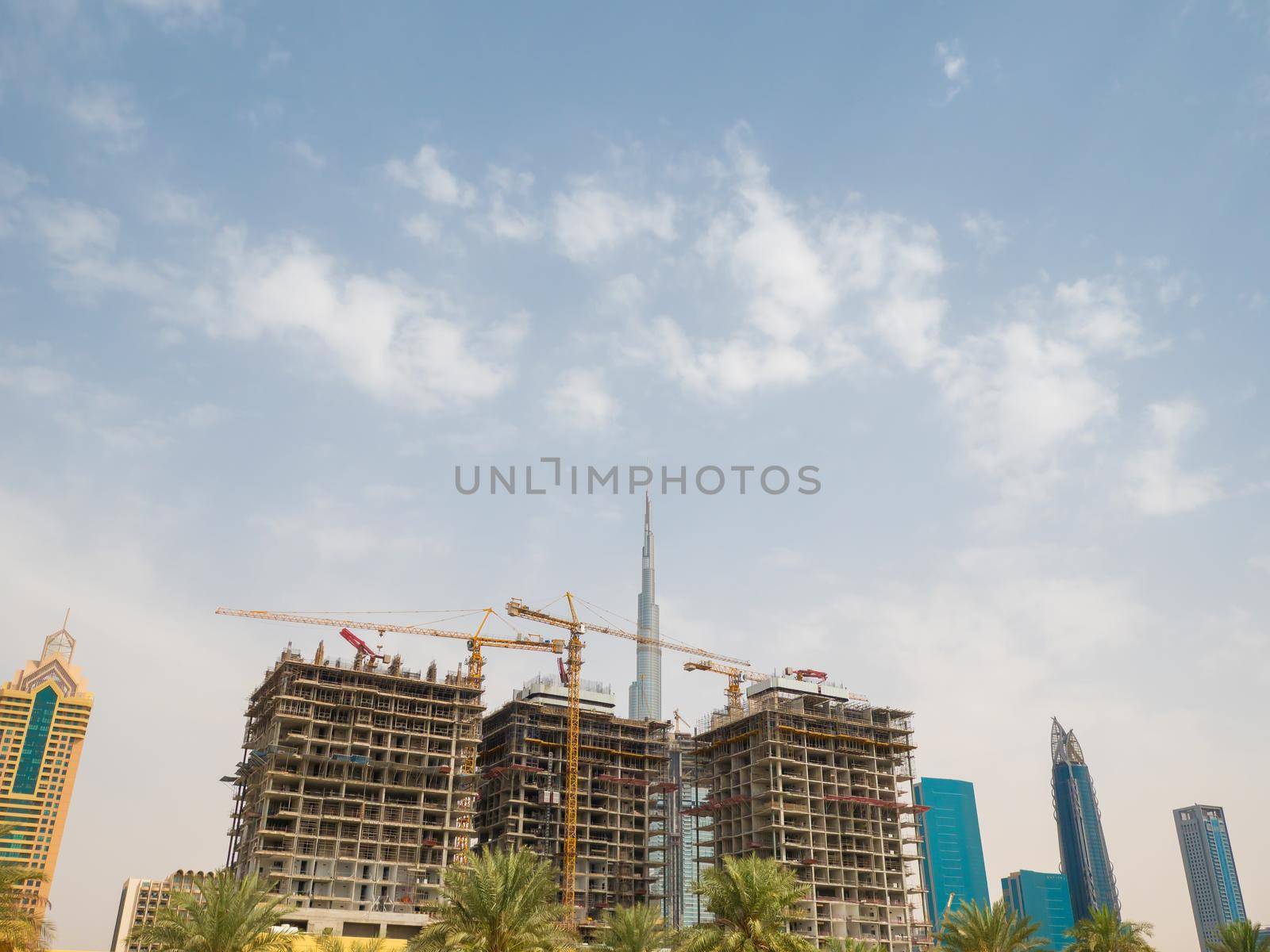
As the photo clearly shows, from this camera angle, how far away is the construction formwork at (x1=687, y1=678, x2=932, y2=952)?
15275 cm

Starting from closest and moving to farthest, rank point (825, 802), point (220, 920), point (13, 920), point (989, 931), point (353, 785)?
point (220, 920)
point (13, 920)
point (989, 931)
point (353, 785)
point (825, 802)

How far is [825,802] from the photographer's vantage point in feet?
518

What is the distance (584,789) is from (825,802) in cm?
3684

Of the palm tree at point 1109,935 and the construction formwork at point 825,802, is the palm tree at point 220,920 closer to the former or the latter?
the palm tree at point 1109,935

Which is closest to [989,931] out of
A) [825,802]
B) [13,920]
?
[13,920]

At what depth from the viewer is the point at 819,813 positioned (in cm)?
15625

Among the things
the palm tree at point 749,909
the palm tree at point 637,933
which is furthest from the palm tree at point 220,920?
the palm tree at point 637,933

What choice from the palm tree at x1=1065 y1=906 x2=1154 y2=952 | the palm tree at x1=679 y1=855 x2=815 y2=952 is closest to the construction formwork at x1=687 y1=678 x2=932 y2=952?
the palm tree at x1=1065 y1=906 x2=1154 y2=952

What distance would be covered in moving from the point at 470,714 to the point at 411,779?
12.8m

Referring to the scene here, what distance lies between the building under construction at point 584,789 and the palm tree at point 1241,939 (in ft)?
303

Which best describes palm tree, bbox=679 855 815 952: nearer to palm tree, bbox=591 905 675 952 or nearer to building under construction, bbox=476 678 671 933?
palm tree, bbox=591 905 675 952

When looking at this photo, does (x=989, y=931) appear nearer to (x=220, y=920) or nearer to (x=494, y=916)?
(x=494, y=916)

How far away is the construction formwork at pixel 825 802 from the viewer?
152750 millimetres

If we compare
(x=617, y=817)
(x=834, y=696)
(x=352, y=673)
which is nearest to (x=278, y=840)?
(x=352, y=673)
